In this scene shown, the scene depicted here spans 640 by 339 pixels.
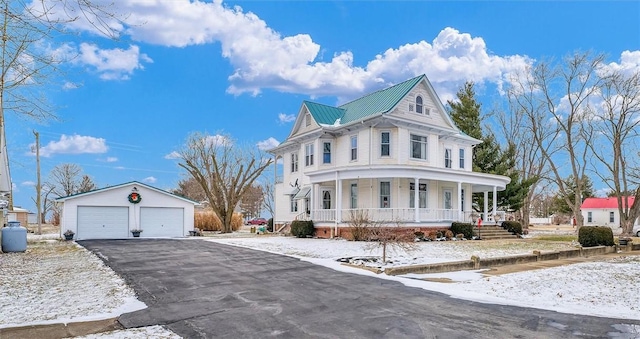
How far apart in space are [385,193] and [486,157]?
14.7 m

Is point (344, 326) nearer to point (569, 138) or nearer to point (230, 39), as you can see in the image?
point (230, 39)

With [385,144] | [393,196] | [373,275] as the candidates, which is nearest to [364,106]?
[385,144]

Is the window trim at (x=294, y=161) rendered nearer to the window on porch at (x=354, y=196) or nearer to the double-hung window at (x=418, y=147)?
the window on porch at (x=354, y=196)

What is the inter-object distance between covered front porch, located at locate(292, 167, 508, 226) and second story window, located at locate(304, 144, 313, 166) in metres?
1.60

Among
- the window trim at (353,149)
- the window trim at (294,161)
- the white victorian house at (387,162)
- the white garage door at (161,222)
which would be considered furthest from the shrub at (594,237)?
the white garage door at (161,222)

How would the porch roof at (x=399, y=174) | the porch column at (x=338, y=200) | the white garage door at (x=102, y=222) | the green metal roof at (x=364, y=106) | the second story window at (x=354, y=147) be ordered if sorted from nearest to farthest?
the porch roof at (x=399, y=174) < the porch column at (x=338, y=200) < the green metal roof at (x=364, y=106) < the second story window at (x=354, y=147) < the white garage door at (x=102, y=222)

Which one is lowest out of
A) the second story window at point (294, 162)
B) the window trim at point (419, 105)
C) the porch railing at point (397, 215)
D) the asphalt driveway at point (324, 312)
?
the asphalt driveway at point (324, 312)

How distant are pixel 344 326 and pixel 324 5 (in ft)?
51.4

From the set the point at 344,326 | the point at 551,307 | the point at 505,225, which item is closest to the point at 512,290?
the point at 551,307

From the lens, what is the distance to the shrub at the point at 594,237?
18344 mm

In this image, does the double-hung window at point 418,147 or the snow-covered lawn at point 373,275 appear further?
the double-hung window at point 418,147

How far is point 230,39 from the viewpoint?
71.8 feet

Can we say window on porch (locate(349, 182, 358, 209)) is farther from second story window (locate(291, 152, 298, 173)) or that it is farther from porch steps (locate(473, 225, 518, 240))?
porch steps (locate(473, 225, 518, 240))

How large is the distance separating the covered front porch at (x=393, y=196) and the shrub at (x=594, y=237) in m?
6.70
